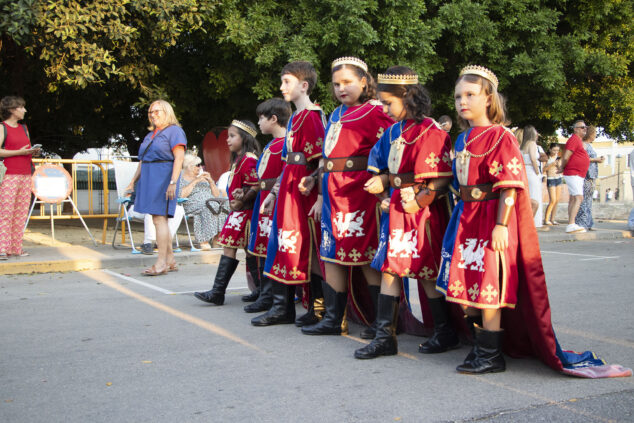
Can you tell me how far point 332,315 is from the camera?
501 centimetres

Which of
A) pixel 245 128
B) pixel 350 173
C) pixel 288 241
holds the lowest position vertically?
pixel 288 241

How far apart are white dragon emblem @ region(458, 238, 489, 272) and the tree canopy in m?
8.28

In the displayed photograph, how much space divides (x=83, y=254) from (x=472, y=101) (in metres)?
7.06

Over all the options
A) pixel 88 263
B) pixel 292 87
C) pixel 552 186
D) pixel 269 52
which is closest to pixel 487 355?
pixel 292 87

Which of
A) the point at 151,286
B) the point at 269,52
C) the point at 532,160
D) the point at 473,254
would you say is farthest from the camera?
the point at 269,52

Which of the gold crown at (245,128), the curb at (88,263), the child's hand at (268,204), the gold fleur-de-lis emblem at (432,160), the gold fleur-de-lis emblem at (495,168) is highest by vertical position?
the gold crown at (245,128)

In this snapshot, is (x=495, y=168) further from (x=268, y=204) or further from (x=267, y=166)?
(x=267, y=166)

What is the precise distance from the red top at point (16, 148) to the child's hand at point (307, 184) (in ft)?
18.0

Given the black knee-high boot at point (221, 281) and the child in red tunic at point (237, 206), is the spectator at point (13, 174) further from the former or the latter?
the black knee-high boot at point (221, 281)

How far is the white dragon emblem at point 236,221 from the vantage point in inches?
241

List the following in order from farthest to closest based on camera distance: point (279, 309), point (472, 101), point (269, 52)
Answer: point (269, 52) < point (279, 309) < point (472, 101)

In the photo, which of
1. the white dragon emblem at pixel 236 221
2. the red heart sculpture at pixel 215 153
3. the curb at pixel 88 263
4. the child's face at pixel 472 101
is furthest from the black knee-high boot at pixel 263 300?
the red heart sculpture at pixel 215 153

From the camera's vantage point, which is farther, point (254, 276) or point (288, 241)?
point (254, 276)

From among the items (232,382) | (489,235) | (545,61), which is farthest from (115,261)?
(545,61)
